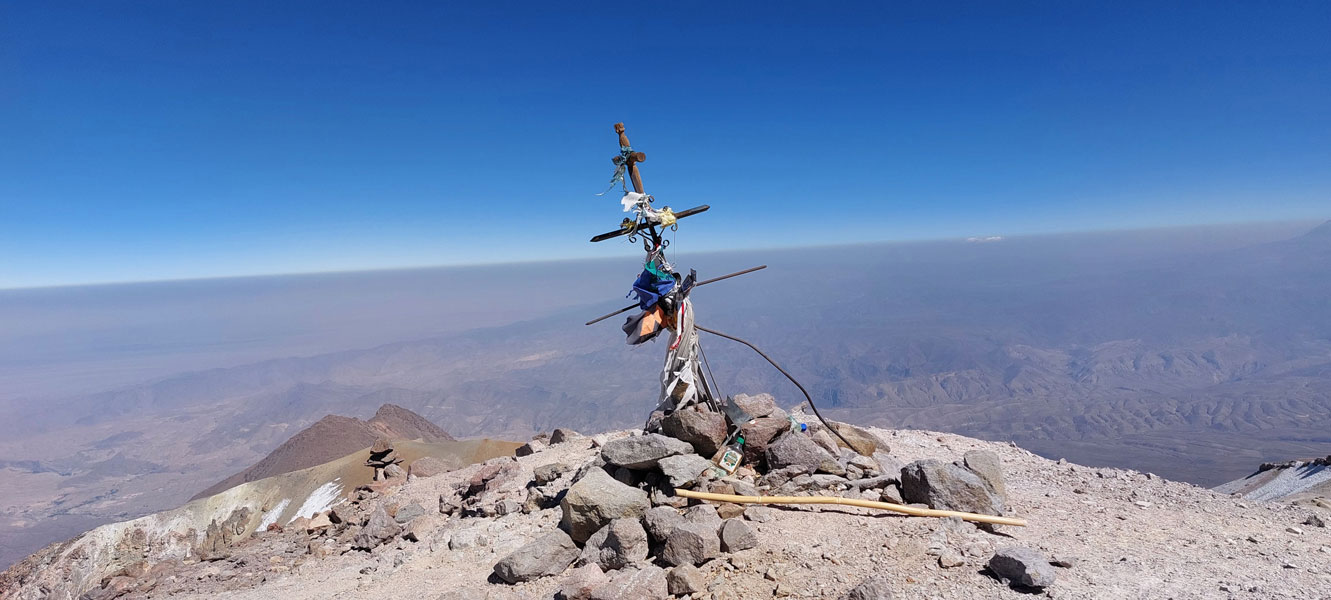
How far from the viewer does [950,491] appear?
20.4ft

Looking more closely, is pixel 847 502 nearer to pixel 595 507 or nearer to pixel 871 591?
pixel 871 591

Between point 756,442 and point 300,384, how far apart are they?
213 meters

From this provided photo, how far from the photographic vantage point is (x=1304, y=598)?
4348 mm

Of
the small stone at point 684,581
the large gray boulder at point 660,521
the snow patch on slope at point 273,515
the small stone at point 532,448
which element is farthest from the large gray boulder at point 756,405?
the snow patch on slope at point 273,515

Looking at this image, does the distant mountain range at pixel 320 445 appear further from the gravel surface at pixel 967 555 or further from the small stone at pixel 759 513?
the small stone at pixel 759 513

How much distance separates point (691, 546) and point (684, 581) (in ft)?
1.50

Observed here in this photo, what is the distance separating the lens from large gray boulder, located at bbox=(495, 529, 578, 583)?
621 centimetres

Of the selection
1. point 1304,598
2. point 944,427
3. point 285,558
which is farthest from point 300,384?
point 1304,598

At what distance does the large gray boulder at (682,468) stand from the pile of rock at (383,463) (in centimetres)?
963

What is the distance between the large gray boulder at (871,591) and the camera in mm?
4461

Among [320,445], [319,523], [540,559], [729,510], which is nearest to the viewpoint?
[540,559]

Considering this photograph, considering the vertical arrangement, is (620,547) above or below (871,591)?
below

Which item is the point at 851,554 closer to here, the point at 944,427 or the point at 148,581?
the point at 148,581

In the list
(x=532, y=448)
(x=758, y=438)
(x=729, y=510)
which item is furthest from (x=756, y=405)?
(x=532, y=448)
